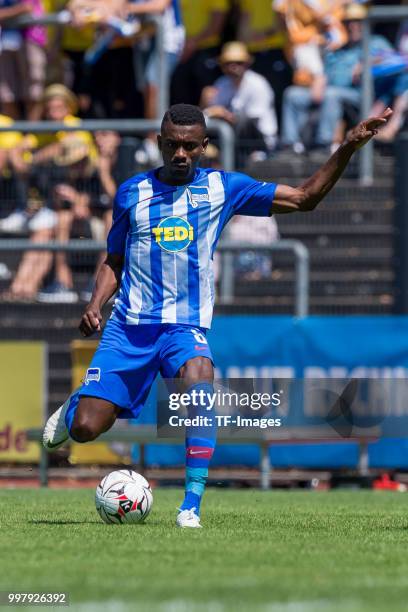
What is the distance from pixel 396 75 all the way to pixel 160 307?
27.8 feet

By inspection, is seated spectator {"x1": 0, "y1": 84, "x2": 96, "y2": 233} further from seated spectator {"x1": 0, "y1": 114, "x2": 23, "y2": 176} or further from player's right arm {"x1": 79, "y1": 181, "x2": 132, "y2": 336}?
player's right arm {"x1": 79, "y1": 181, "x2": 132, "y2": 336}

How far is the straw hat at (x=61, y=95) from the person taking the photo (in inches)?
687

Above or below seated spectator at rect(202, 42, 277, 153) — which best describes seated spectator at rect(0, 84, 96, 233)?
below

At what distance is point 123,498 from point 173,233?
1.57 meters

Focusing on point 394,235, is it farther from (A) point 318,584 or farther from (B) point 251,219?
(A) point 318,584

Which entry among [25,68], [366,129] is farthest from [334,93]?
[366,129]

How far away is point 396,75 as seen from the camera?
16.5m

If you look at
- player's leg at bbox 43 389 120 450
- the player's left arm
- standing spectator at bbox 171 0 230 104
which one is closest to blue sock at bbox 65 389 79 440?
player's leg at bbox 43 389 120 450

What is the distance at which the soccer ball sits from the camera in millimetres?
8555

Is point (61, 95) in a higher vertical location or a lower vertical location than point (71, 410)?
higher

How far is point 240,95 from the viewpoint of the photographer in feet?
56.5

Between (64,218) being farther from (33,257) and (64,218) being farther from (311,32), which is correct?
(311,32)

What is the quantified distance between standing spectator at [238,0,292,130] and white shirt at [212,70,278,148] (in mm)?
565

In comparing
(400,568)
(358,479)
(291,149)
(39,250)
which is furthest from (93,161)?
(400,568)
